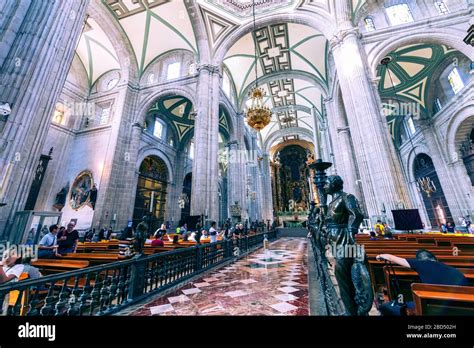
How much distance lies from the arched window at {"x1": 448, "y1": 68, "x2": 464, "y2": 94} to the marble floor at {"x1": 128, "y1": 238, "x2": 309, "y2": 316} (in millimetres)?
14923

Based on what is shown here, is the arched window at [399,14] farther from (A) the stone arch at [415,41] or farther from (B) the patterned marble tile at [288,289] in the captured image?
(B) the patterned marble tile at [288,289]

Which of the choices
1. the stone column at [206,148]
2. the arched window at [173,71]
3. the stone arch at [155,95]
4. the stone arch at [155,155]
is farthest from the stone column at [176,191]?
the stone column at [206,148]

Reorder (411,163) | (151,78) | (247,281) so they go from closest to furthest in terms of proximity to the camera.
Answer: (247,281), (151,78), (411,163)

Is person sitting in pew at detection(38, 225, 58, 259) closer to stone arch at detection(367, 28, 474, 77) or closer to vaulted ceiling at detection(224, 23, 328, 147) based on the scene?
vaulted ceiling at detection(224, 23, 328, 147)

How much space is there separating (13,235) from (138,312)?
3621 mm

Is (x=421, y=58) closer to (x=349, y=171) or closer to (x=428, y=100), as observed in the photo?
(x=428, y=100)

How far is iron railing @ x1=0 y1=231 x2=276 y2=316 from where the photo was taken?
1.78m

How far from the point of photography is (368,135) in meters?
7.63

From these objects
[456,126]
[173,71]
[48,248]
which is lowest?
[48,248]

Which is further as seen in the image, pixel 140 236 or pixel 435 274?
pixel 140 236

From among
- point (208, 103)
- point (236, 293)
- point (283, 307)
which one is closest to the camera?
point (283, 307)

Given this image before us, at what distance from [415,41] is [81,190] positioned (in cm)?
1965

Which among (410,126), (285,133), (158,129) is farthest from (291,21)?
(285,133)

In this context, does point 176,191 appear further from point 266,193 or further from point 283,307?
point 283,307
